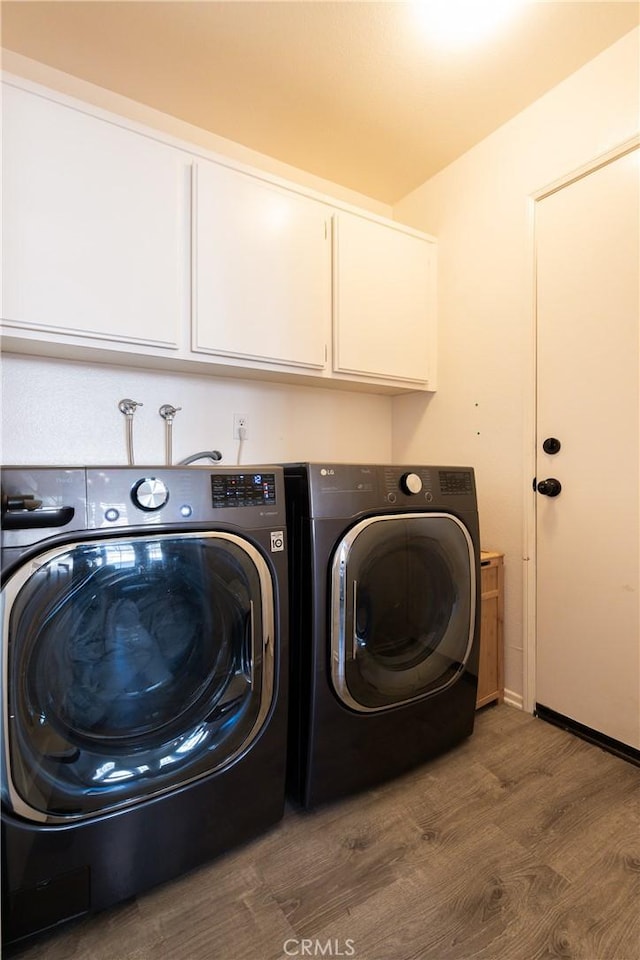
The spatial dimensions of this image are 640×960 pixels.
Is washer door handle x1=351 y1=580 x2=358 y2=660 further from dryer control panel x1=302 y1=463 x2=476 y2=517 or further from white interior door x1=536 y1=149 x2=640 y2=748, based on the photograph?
white interior door x1=536 y1=149 x2=640 y2=748

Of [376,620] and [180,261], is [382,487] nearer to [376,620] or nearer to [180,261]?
[376,620]

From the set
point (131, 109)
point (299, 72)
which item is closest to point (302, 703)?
point (299, 72)

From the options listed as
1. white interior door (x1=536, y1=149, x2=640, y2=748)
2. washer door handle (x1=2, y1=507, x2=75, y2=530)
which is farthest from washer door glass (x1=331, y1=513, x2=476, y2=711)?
washer door handle (x1=2, y1=507, x2=75, y2=530)

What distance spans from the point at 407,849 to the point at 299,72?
2.53m

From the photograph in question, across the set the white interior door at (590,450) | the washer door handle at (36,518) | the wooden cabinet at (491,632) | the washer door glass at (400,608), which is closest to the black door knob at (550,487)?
the white interior door at (590,450)

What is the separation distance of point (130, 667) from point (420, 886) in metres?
0.88

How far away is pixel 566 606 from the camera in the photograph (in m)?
1.72

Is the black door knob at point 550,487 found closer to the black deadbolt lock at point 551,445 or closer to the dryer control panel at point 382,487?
the black deadbolt lock at point 551,445

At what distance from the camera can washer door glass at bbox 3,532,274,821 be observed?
0.88 metres

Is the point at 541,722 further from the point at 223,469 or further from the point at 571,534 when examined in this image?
the point at 223,469

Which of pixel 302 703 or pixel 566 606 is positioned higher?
pixel 566 606

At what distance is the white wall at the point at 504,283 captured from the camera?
1.62 meters

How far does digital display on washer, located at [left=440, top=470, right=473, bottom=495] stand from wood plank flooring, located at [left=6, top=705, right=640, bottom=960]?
3.09ft

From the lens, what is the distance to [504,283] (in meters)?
1.92
